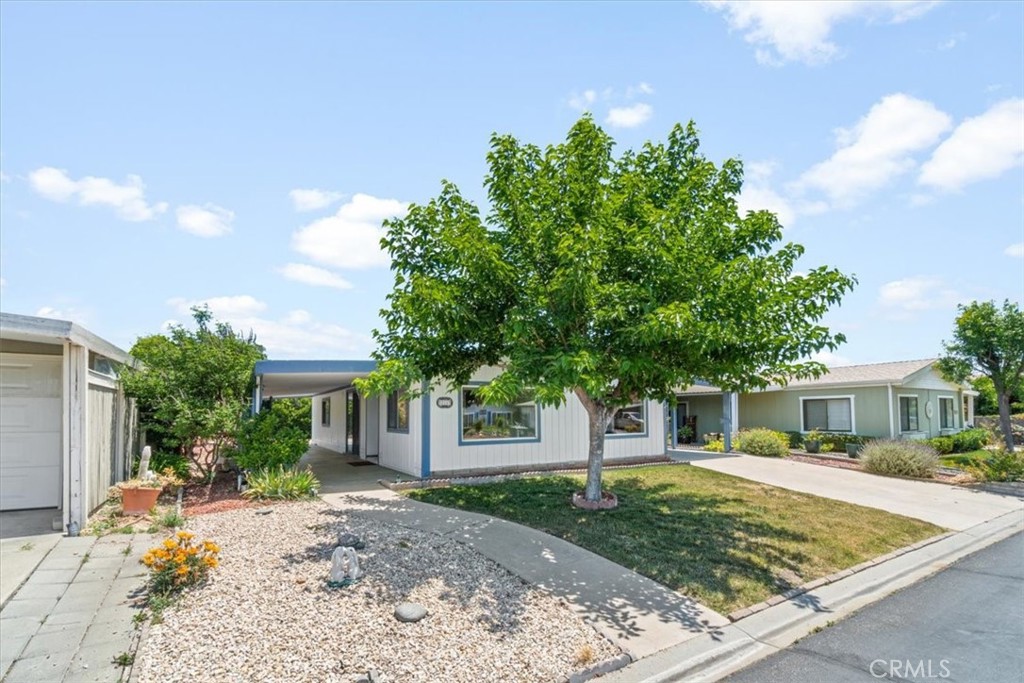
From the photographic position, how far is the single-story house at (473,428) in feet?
37.3

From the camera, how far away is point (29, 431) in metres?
8.30

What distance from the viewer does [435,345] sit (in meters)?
8.18

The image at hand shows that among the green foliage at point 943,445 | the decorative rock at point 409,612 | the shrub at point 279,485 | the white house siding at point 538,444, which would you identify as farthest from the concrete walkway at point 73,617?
the green foliage at point 943,445

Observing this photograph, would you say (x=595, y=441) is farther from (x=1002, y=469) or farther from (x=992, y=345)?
(x=992, y=345)

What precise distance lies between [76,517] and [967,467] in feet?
67.9

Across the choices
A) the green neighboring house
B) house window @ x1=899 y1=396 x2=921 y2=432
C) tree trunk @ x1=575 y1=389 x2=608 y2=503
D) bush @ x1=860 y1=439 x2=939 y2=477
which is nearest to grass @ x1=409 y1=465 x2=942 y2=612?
tree trunk @ x1=575 y1=389 x2=608 y2=503

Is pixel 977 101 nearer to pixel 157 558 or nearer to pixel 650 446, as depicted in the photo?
pixel 650 446

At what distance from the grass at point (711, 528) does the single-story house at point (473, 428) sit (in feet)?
3.85

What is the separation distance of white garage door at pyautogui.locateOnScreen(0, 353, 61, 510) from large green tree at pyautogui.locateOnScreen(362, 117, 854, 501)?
5468 millimetres

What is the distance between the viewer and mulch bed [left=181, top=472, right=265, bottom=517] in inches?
339

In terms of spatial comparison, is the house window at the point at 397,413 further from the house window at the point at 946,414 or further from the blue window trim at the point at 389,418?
the house window at the point at 946,414

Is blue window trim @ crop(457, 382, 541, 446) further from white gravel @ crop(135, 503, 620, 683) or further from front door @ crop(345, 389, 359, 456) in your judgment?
front door @ crop(345, 389, 359, 456)

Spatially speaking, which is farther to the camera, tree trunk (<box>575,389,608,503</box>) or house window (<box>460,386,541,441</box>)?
house window (<box>460,386,541,441</box>)

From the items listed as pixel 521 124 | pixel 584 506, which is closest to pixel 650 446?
pixel 584 506
